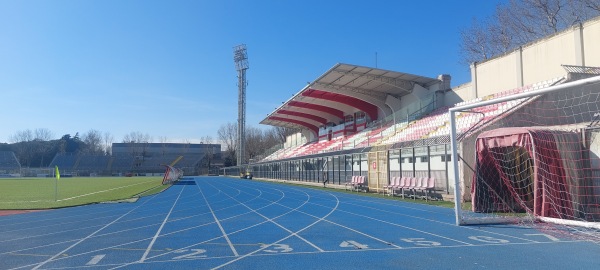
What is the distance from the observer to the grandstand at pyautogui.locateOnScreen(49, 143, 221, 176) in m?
101

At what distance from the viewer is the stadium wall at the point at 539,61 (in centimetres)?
1858

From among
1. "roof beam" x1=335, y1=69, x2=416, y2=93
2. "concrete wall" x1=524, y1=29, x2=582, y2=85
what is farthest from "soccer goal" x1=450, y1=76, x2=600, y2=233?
"roof beam" x1=335, y1=69, x2=416, y2=93

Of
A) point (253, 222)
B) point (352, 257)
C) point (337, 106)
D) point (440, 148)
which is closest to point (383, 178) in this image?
point (440, 148)

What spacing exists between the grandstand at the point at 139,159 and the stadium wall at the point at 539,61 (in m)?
74.4

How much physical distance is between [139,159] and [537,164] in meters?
113

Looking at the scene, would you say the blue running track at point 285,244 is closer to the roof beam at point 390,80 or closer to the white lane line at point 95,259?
the white lane line at point 95,259

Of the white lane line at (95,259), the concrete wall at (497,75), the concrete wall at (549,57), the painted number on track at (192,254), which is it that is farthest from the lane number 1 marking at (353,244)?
the concrete wall at (497,75)

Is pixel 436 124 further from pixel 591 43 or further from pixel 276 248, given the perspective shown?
pixel 276 248

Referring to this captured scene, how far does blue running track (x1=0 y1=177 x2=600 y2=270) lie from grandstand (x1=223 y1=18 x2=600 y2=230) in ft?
7.88

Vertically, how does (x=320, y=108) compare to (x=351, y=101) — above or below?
above

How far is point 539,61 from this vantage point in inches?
838

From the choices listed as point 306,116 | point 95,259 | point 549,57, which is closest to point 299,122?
point 306,116

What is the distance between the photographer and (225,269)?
6.66m

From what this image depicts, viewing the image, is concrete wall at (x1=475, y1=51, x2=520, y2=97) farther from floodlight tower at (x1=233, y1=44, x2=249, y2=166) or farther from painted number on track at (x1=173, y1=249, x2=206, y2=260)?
floodlight tower at (x1=233, y1=44, x2=249, y2=166)
